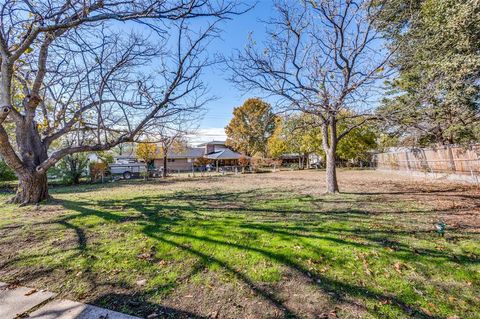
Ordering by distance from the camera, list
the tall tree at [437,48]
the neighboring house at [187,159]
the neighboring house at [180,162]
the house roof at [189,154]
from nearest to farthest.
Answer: the tall tree at [437,48] < the neighboring house at [187,159] < the house roof at [189,154] < the neighboring house at [180,162]

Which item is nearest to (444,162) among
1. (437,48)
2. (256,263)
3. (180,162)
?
(437,48)

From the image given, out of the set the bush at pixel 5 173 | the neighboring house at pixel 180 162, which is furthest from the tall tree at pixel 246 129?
the bush at pixel 5 173

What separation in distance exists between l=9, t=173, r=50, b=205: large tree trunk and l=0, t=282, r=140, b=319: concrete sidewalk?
6.58m

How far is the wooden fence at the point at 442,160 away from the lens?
34.9 ft

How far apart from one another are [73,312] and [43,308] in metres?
0.35

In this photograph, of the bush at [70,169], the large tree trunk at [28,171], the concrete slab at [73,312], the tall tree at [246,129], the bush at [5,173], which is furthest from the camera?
the tall tree at [246,129]

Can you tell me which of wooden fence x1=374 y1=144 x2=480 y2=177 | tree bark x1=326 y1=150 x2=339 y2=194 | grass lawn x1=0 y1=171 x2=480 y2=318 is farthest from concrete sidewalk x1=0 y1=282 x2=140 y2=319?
wooden fence x1=374 y1=144 x2=480 y2=177

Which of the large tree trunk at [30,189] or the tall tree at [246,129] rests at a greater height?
the tall tree at [246,129]

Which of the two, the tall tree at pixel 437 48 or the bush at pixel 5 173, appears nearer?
the tall tree at pixel 437 48

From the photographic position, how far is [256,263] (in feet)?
10.3

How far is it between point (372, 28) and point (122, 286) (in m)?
9.91

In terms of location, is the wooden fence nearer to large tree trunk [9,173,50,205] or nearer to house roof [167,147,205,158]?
large tree trunk [9,173,50,205]

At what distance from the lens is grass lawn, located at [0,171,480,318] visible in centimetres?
231

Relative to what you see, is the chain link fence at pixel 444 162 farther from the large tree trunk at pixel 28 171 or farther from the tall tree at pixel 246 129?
the tall tree at pixel 246 129
